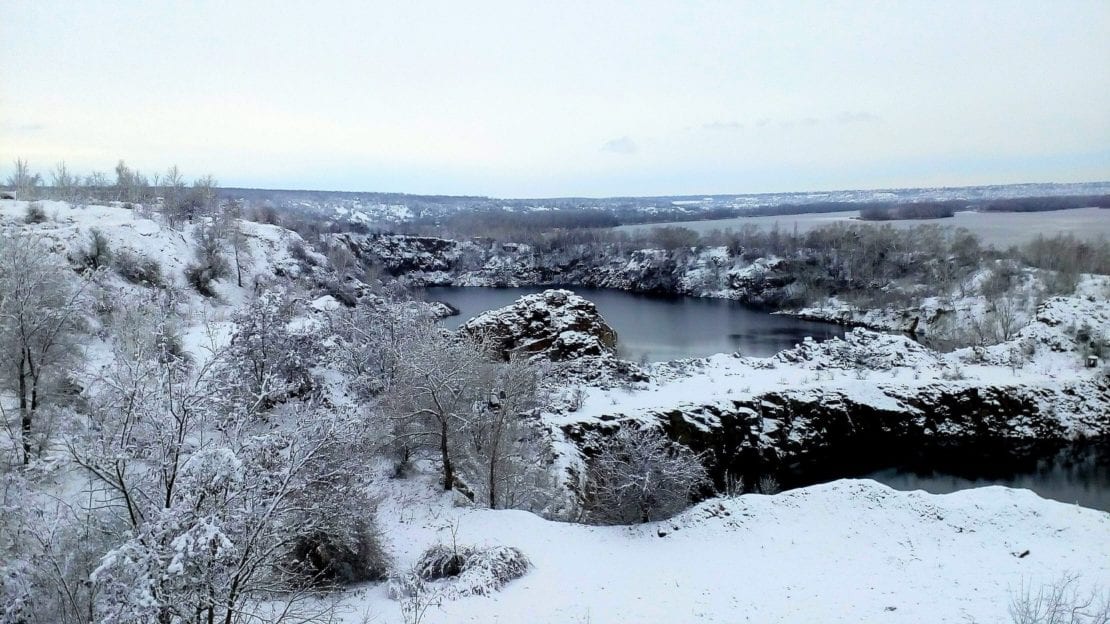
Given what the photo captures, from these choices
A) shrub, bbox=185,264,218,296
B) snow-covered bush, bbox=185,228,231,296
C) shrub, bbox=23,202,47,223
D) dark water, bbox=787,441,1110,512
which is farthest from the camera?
snow-covered bush, bbox=185,228,231,296

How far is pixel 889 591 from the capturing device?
1061 centimetres

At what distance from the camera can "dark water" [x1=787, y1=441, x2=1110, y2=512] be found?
65.7ft

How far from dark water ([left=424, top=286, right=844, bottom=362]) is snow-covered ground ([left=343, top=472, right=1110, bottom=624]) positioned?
19.4 meters

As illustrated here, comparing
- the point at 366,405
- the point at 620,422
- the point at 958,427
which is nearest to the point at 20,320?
the point at 366,405

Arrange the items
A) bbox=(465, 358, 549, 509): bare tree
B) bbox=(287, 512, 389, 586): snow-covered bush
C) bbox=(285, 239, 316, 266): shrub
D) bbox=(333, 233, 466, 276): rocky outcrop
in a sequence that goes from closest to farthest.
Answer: bbox=(287, 512, 389, 586): snow-covered bush, bbox=(465, 358, 549, 509): bare tree, bbox=(285, 239, 316, 266): shrub, bbox=(333, 233, 466, 276): rocky outcrop

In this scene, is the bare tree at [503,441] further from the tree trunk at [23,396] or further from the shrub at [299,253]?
the shrub at [299,253]

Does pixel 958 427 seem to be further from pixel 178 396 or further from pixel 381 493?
pixel 178 396

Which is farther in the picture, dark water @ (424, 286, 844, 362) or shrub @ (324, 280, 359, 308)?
shrub @ (324, 280, 359, 308)

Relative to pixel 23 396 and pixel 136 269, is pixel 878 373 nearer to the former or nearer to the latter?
pixel 23 396

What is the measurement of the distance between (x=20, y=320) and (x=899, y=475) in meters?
25.4

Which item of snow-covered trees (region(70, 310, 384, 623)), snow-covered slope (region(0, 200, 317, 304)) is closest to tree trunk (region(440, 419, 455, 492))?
snow-covered trees (region(70, 310, 384, 623))

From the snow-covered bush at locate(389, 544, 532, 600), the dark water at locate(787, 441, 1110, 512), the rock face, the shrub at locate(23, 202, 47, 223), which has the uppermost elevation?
the shrub at locate(23, 202, 47, 223)

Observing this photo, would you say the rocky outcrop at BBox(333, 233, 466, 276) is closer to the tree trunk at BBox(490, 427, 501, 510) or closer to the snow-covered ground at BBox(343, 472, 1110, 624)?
the tree trunk at BBox(490, 427, 501, 510)

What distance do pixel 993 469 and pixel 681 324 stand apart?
27.7 m
